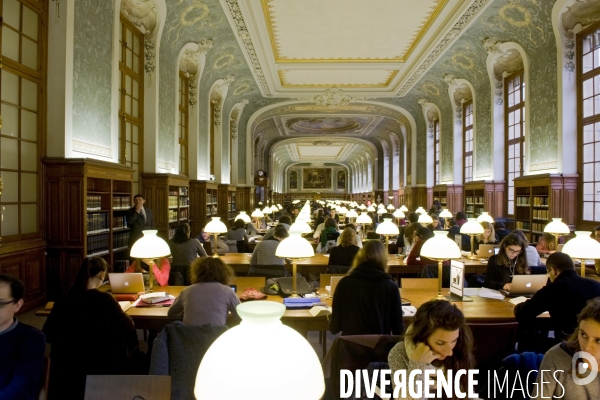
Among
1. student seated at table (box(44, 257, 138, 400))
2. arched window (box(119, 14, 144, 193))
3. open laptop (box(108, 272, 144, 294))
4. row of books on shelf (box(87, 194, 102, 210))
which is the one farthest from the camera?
arched window (box(119, 14, 144, 193))

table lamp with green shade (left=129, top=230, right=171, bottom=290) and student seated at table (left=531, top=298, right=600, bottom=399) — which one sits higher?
table lamp with green shade (left=129, top=230, right=171, bottom=290)

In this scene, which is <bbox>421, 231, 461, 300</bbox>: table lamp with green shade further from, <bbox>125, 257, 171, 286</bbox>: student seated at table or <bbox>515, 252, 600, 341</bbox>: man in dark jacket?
<bbox>125, 257, 171, 286</bbox>: student seated at table

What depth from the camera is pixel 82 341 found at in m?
2.77

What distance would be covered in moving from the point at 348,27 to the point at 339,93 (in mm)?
6152

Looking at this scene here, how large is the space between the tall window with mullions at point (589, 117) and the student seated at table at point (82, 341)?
8.95 meters

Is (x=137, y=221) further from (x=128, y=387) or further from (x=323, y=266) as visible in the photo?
(x=128, y=387)

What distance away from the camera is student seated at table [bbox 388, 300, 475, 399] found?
219 centimetres

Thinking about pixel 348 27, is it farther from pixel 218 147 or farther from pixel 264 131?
pixel 264 131

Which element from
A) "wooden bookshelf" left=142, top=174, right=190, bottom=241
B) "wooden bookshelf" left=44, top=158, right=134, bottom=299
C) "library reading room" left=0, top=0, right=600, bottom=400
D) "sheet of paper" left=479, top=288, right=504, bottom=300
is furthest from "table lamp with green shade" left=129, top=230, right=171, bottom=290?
"wooden bookshelf" left=142, top=174, right=190, bottom=241

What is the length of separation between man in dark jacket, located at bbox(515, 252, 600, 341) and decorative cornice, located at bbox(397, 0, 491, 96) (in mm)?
7802

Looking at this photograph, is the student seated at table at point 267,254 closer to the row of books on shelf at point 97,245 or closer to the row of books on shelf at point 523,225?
the row of books on shelf at point 97,245

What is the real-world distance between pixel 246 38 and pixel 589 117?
815 cm

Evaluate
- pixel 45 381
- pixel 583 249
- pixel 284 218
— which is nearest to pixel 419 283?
pixel 583 249

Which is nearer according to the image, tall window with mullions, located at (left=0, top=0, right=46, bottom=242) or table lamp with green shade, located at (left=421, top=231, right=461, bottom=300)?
table lamp with green shade, located at (left=421, top=231, right=461, bottom=300)
